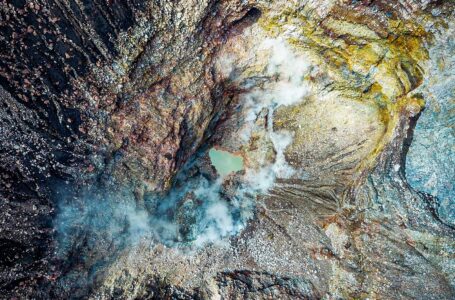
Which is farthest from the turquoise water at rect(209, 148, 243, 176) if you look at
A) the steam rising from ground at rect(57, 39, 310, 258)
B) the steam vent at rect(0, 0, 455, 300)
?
the steam vent at rect(0, 0, 455, 300)

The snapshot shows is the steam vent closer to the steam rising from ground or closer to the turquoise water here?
the steam rising from ground

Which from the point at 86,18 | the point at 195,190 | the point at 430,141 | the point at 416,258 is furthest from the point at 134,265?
the point at 430,141

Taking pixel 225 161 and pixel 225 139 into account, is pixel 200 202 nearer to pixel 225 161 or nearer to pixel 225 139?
pixel 225 161

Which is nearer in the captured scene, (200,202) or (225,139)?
(225,139)

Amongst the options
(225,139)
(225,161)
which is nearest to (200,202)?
(225,161)

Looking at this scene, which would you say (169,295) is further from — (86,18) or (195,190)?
(86,18)

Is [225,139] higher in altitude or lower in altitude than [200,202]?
higher
